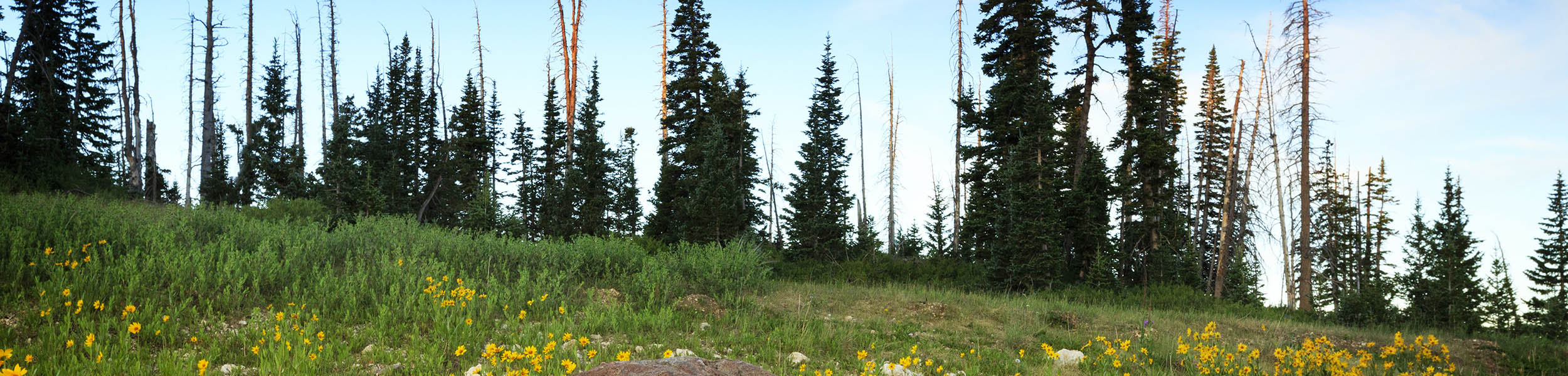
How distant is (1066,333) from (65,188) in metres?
25.5

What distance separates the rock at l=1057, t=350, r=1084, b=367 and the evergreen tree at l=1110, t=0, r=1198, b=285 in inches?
553

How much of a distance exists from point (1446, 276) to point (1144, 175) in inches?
536

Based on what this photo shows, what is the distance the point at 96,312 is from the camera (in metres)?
6.09

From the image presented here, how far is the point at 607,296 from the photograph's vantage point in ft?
28.4

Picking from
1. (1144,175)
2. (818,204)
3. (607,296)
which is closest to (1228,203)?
(1144,175)

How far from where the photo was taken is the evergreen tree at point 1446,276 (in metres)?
23.0

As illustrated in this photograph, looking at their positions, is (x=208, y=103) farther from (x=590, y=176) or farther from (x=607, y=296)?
(x=607, y=296)

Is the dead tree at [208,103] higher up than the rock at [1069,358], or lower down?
higher up

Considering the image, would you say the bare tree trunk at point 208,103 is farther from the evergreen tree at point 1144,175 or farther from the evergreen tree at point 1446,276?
the evergreen tree at point 1446,276

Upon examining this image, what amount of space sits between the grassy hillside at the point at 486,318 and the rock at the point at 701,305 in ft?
0.17

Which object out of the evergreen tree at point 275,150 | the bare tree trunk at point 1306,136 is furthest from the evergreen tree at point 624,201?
the bare tree trunk at point 1306,136

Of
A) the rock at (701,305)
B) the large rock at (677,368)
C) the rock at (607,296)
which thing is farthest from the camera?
the rock at (701,305)

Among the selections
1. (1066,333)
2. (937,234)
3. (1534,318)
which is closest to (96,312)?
(1066,333)

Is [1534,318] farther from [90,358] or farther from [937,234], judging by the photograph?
[90,358]
